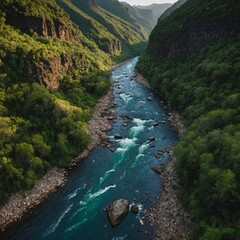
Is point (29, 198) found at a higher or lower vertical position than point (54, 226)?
→ higher

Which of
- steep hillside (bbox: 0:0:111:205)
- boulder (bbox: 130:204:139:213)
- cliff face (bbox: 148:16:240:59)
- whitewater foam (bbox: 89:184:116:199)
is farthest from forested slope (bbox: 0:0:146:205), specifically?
cliff face (bbox: 148:16:240:59)

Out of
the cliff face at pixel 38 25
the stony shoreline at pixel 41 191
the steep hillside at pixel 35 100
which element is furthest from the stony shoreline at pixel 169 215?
the cliff face at pixel 38 25

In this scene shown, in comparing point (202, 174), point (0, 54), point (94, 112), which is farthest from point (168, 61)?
point (202, 174)

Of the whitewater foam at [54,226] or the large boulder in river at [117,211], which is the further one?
the large boulder in river at [117,211]

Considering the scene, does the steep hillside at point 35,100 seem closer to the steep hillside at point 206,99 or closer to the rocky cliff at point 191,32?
the steep hillside at point 206,99

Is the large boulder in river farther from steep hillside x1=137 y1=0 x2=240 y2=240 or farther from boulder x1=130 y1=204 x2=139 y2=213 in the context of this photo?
steep hillside x1=137 y1=0 x2=240 y2=240

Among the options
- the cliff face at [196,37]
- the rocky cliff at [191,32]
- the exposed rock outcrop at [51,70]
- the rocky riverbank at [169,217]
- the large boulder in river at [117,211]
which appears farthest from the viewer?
the rocky cliff at [191,32]

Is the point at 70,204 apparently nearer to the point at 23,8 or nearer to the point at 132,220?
the point at 132,220

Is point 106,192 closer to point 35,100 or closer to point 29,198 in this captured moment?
point 29,198

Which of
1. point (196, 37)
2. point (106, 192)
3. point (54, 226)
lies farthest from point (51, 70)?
point (196, 37)
